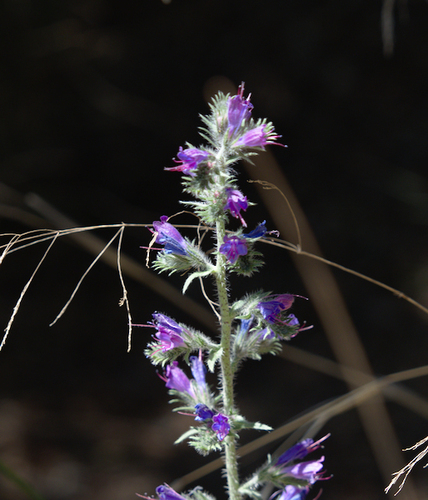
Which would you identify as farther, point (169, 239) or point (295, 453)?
point (295, 453)

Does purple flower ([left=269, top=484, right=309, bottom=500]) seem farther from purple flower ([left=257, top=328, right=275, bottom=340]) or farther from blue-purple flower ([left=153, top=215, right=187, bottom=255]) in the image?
blue-purple flower ([left=153, top=215, right=187, bottom=255])

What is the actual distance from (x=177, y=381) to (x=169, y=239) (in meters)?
0.58

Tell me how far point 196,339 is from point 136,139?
4.33 meters

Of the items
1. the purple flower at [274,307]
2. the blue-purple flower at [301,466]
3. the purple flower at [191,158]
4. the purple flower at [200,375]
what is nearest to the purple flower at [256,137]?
the purple flower at [191,158]

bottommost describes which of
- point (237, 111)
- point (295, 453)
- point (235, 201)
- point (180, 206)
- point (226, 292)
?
point (295, 453)

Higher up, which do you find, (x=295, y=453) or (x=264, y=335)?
(x=264, y=335)

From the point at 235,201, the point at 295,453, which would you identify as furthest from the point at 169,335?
the point at 295,453

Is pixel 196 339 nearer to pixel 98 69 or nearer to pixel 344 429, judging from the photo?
pixel 344 429

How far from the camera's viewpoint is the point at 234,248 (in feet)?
4.86

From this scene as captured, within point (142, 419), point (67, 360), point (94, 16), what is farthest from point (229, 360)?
point (94, 16)

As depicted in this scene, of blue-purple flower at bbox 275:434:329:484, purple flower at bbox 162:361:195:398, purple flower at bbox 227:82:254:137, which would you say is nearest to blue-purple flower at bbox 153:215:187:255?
purple flower at bbox 227:82:254:137

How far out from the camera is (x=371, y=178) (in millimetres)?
6066

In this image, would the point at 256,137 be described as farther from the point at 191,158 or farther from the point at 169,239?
the point at 169,239

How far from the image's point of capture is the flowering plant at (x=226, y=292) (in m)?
1.51
